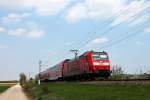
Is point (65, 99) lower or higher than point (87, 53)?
lower

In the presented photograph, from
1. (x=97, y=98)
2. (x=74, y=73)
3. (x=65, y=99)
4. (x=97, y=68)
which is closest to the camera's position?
(x=97, y=98)

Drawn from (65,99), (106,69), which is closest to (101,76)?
(106,69)

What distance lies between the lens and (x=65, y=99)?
980 inches

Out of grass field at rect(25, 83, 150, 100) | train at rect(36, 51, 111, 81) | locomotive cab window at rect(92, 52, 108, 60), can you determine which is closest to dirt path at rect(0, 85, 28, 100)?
train at rect(36, 51, 111, 81)

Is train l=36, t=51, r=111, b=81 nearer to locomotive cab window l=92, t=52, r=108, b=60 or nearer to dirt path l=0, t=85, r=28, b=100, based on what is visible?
locomotive cab window l=92, t=52, r=108, b=60

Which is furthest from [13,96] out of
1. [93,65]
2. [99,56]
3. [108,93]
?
[108,93]

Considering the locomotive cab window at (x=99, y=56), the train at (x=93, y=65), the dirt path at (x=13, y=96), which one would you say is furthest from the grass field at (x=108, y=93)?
the dirt path at (x=13, y=96)

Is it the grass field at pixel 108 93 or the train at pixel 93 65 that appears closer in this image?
the grass field at pixel 108 93

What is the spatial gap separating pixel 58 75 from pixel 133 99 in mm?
53657

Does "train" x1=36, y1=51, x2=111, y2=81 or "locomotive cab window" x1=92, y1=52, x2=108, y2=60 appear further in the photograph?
"locomotive cab window" x1=92, y1=52, x2=108, y2=60

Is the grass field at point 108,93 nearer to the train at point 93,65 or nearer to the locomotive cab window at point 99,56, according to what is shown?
the train at point 93,65

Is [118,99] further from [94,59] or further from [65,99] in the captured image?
[94,59]

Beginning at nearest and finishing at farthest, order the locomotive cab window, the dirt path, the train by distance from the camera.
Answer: the train, the locomotive cab window, the dirt path

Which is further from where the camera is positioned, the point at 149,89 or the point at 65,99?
the point at 65,99
